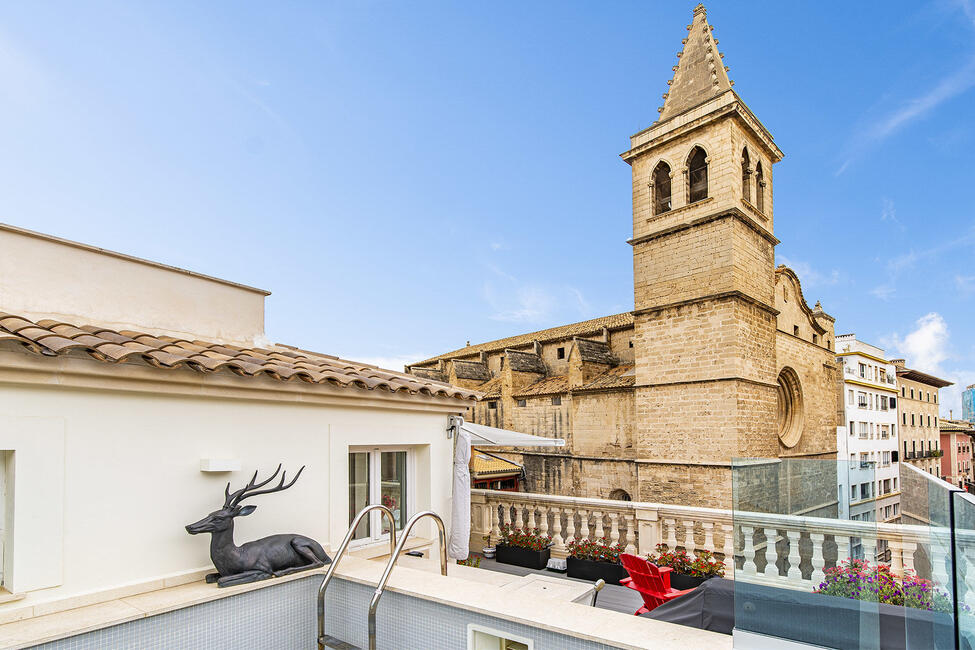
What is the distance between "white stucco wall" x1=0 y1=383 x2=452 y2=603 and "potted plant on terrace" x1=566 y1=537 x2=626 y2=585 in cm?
397

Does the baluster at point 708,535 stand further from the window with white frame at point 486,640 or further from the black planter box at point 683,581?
the window with white frame at point 486,640

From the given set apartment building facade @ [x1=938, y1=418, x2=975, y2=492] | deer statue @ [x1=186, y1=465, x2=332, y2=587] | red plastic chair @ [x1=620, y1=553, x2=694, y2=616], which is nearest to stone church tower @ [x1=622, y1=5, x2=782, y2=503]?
red plastic chair @ [x1=620, y1=553, x2=694, y2=616]

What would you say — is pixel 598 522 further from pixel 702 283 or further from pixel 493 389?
pixel 493 389

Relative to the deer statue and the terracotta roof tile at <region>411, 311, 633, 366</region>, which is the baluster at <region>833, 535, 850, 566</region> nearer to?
the deer statue

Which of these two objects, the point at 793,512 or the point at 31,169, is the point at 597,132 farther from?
the point at 793,512

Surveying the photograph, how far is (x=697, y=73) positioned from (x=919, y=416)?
4614cm

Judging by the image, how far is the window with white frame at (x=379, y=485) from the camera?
5.79m

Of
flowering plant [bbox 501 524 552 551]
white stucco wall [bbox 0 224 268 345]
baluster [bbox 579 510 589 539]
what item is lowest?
flowering plant [bbox 501 524 552 551]

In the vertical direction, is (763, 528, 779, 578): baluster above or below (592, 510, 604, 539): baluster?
above

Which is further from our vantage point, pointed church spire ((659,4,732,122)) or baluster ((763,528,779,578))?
pointed church spire ((659,4,732,122))

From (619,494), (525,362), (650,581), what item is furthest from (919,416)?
(650,581)

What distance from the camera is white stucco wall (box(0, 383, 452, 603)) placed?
3.47 meters

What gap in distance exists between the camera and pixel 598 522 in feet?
25.3

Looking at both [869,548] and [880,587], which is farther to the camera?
[869,548]
